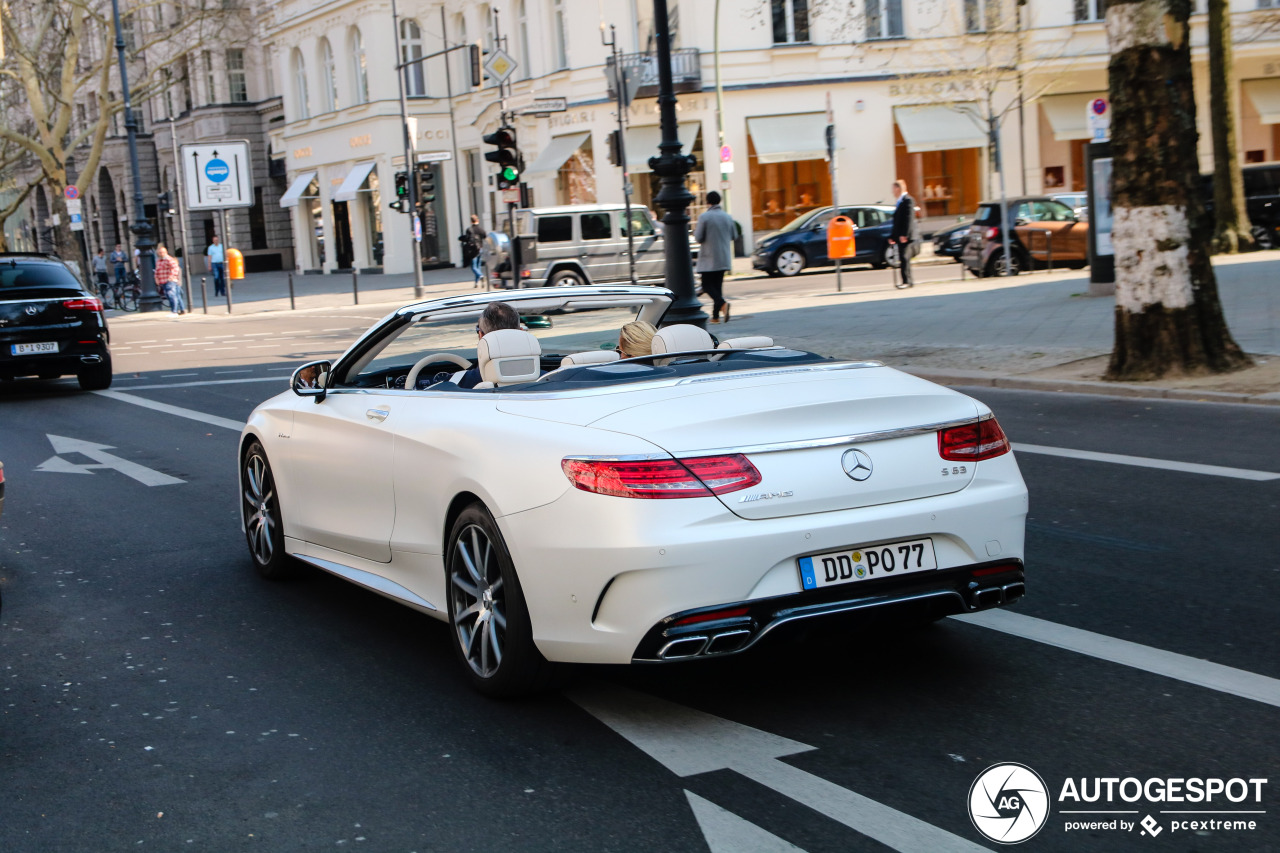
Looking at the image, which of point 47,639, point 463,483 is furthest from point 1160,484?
point 47,639

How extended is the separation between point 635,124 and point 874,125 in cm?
721

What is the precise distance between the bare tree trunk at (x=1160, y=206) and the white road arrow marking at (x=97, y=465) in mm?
7622

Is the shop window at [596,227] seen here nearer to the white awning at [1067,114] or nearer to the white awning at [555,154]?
the white awning at [555,154]

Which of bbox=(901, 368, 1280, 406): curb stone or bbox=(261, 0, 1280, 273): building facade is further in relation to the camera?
bbox=(261, 0, 1280, 273): building facade

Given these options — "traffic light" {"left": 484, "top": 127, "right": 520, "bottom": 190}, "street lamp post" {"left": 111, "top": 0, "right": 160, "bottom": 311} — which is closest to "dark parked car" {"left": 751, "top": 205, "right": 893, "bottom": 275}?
"traffic light" {"left": 484, "top": 127, "right": 520, "bottom": 190}

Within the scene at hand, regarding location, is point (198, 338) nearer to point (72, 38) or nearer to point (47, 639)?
point (72, 38)

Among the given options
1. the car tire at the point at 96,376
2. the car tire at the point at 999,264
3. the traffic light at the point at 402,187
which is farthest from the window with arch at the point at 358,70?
the car tire at the point at 96,376

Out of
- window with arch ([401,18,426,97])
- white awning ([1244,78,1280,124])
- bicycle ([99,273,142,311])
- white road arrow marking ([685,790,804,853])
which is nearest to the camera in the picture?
white road arrow marking ([685,790,804,853])

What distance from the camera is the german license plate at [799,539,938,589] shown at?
423cm

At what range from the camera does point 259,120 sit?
64.6 m

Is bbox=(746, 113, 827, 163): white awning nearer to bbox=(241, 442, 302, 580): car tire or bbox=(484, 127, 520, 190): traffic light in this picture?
bbox=(484, 127, 520, 190): traffic light

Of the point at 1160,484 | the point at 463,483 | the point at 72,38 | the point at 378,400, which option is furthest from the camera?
the point at 72,38

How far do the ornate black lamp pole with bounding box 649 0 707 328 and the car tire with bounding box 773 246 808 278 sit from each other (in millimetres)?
16654

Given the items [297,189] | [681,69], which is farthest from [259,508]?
[297,189]
